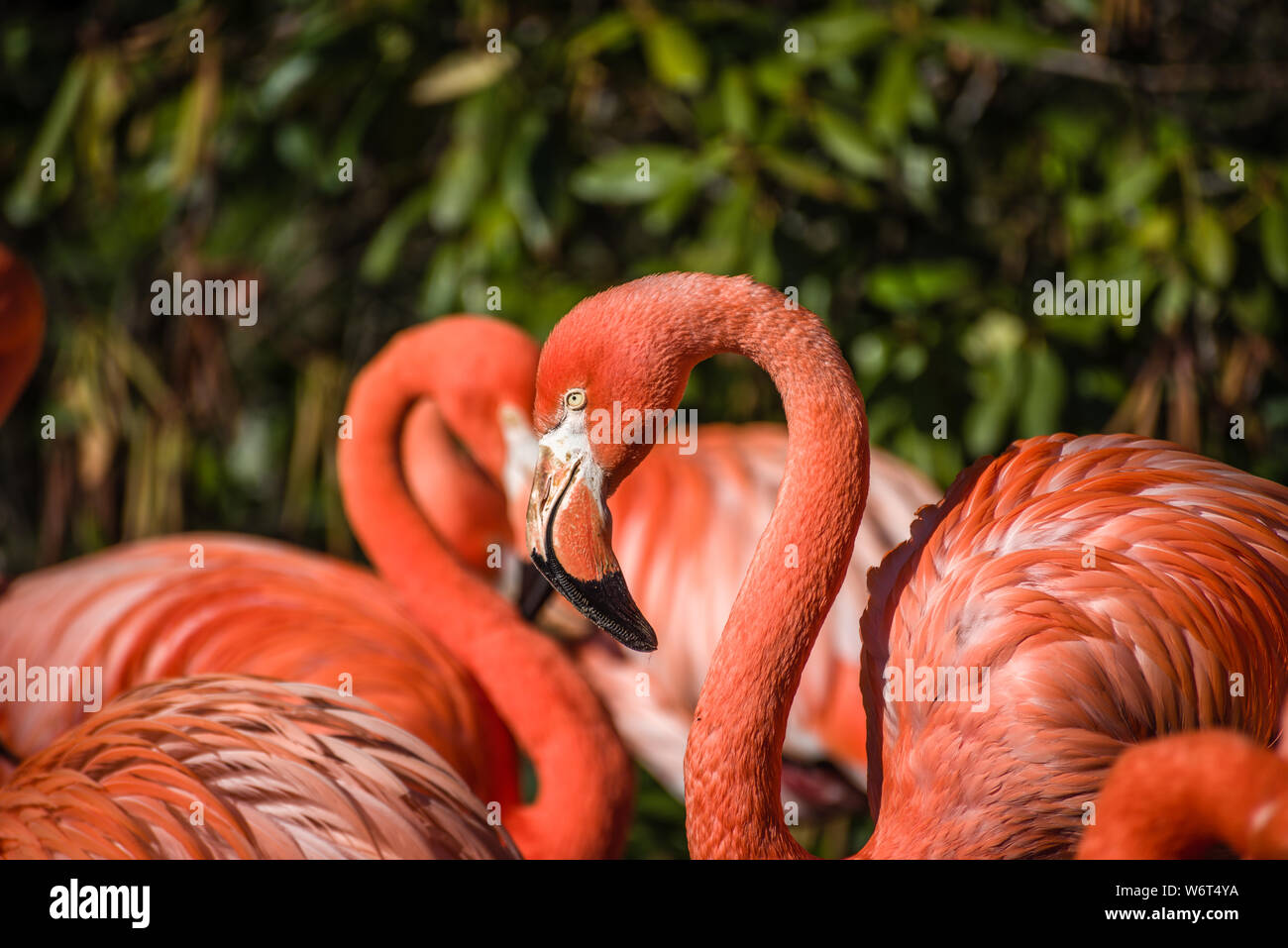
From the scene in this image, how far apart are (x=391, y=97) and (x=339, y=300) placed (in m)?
0.79

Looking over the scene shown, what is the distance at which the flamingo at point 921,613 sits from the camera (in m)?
1.31

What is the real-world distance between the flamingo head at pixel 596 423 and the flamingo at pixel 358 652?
63 centimetres

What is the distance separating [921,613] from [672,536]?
3.63 ft

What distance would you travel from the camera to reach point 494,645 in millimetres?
2088

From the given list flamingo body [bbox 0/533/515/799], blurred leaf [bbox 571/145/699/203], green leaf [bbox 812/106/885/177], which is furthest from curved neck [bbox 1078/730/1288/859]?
blurred leaf [bbox 571/145/699/203]

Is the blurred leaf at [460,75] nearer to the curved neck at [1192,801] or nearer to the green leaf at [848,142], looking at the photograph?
the green leaf at [848,142]

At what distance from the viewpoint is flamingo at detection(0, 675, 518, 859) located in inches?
55.0

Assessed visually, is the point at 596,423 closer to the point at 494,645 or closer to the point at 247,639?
the point at 494,645

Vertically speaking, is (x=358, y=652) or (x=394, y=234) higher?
(x=394, y=234)

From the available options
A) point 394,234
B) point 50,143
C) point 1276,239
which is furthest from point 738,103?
point 50,143

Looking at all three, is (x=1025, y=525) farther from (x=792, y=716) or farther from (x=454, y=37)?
(x=454, y=37)

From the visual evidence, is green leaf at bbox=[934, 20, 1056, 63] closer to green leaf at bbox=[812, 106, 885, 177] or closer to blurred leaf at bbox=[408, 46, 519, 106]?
green leaf at bbox=[812, 106, 885, 177]

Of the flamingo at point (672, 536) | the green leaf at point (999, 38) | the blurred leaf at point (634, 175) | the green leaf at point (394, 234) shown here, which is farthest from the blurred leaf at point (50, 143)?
the green leaf at point (999, 38)

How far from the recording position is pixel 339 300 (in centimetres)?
344
